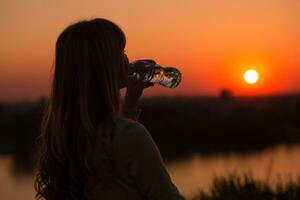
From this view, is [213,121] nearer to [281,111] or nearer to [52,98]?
[281,111]

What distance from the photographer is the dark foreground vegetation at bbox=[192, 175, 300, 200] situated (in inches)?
160

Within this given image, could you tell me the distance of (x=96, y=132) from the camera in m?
1.21

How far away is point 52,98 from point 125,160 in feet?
0.83

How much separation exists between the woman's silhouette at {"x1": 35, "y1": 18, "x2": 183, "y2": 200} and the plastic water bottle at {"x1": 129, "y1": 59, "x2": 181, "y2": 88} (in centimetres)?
33

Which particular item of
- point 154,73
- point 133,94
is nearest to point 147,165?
point 133,94

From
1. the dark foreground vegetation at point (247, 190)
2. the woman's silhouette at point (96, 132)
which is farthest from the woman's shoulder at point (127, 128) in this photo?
the dark foreground vegetation at point (247, 190)

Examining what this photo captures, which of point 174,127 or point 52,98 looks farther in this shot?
point 174,127

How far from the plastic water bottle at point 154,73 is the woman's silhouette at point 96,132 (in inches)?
12.8

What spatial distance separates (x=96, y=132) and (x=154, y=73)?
25.4 inches

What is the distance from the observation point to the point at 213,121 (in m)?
17.3

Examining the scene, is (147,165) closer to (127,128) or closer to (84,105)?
(127,128)

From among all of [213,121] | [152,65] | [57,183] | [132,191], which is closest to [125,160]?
[132,191]

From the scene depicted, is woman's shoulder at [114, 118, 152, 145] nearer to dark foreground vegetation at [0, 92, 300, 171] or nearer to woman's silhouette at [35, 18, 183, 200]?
woman's silhouette at [35, 18, 183, 200]

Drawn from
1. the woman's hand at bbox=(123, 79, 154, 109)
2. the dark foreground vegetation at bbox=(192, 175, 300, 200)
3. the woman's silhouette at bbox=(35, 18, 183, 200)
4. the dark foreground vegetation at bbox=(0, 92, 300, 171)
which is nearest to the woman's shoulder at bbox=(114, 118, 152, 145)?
the woman's silhouette at bbox=(35, 18, 183, 200)
